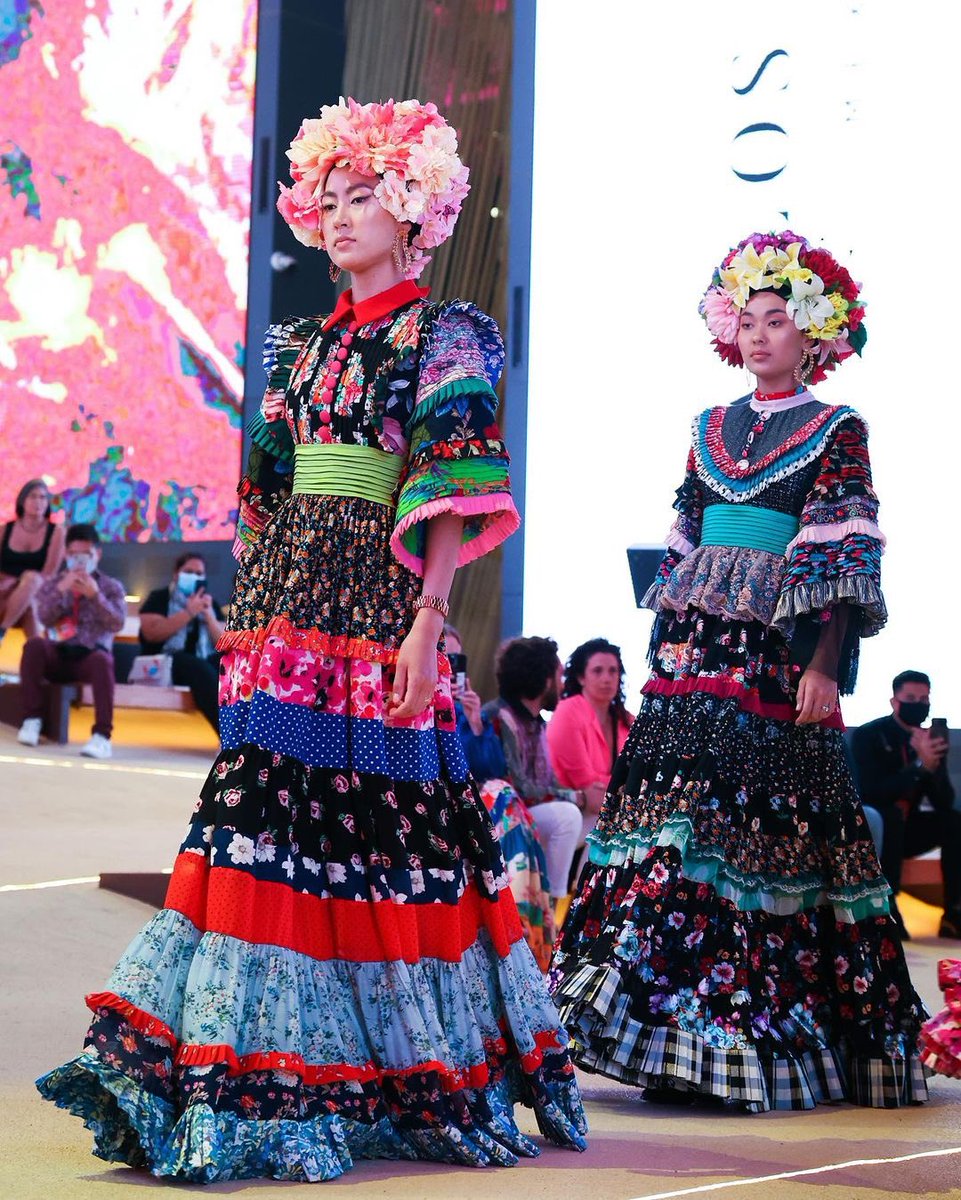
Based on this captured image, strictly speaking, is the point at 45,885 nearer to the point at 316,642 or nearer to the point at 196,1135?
the point at 316,642

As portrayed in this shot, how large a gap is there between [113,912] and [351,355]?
7.50 ft

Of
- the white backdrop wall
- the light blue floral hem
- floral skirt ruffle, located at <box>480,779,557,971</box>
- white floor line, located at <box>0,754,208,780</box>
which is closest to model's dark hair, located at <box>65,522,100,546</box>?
white floor line, located at <box>0,754,208,780</box>

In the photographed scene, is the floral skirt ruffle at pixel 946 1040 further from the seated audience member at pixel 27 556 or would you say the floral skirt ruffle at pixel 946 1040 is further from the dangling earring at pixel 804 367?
the seated audience member at pixel 27 556

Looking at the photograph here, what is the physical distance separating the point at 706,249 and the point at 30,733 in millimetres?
3037

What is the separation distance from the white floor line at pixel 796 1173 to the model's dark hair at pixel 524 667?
2371 mm

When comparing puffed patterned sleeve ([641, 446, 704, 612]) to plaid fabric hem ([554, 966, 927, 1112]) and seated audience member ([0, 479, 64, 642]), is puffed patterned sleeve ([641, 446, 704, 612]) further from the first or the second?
seated audience member ([0, 479, 64, 642])

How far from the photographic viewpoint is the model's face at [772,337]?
137 inches

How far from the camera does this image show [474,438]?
254 centimetres

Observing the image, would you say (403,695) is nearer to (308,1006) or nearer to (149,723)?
(308,1006)

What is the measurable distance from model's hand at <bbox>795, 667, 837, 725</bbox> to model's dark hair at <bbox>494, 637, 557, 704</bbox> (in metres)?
1.86

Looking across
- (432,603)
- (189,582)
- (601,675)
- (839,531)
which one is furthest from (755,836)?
(189,582)

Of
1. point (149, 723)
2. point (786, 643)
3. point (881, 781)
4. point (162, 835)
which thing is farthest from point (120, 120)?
point (786, 643)

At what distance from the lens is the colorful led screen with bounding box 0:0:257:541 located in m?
→ 10.0

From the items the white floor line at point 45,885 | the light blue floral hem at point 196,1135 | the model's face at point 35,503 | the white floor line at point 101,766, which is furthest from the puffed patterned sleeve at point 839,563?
the model's face at point 35,503
